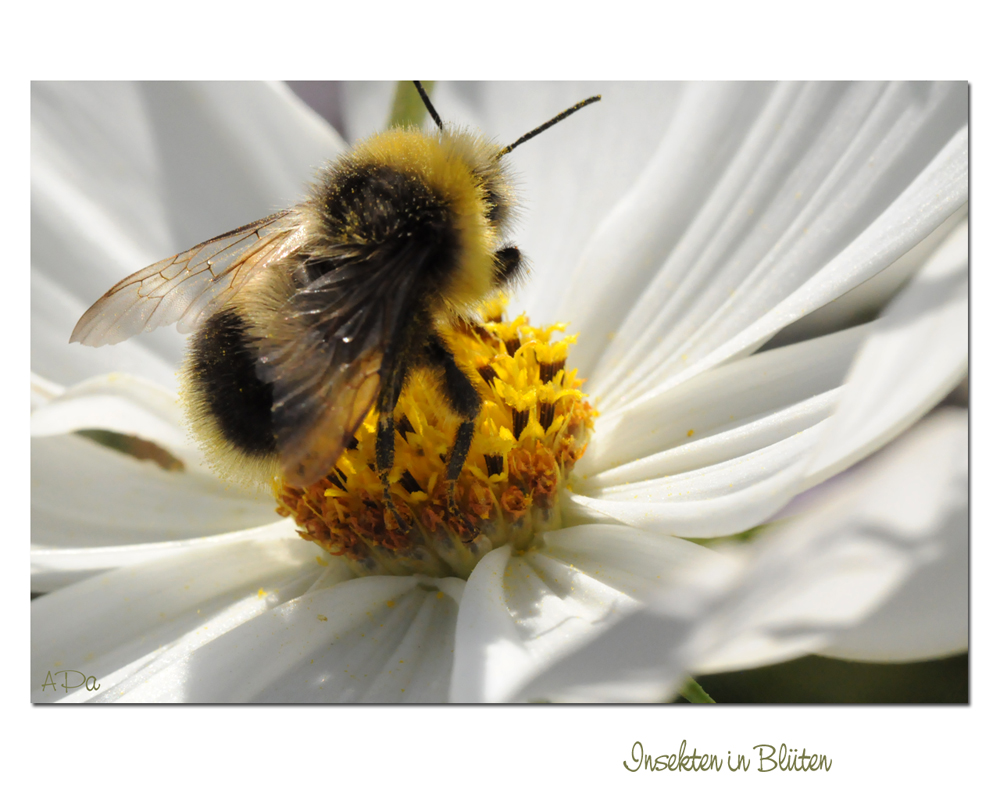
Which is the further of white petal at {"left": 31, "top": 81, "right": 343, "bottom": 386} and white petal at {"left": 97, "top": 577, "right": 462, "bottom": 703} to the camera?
white petal at {"left": 31, "top": 81, "right": 343, "bottom": 386}

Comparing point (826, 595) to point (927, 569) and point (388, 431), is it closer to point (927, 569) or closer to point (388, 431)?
point (927, 569)

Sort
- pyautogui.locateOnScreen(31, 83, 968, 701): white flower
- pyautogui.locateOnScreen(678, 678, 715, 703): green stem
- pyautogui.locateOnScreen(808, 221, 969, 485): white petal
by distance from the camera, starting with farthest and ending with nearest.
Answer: pyautogui.locateOnScreen(678, 678, 715, 703): green stem < pyautogui.locateOnScreen(31, 83, 968, 701): white flower < pyautogui.locateOnScreen(808, 221, 969, 485): white petal

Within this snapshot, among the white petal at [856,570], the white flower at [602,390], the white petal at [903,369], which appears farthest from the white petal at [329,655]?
the white petal at [903,369]

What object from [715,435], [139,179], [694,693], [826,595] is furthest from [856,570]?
[139,179]

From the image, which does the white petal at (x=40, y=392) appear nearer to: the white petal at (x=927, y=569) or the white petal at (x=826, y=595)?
the white petal at (x=826, y=595)

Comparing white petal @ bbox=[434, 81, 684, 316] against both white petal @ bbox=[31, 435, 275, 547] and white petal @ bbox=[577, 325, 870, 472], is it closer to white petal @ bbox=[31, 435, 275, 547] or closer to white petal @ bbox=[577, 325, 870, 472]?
white petal @ bbox=[577, 325, 870, 472]

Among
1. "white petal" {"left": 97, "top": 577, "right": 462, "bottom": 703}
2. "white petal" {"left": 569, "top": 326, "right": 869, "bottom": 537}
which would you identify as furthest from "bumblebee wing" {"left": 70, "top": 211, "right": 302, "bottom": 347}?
"white petal" {"left": 569, "top": 326, "right": 869, "bottom": 537}

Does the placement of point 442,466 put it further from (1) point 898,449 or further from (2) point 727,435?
(1) point 898,449

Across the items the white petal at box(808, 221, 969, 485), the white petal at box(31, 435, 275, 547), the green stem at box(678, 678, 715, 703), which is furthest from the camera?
the white petal at box(31, 435, 275, 547)
